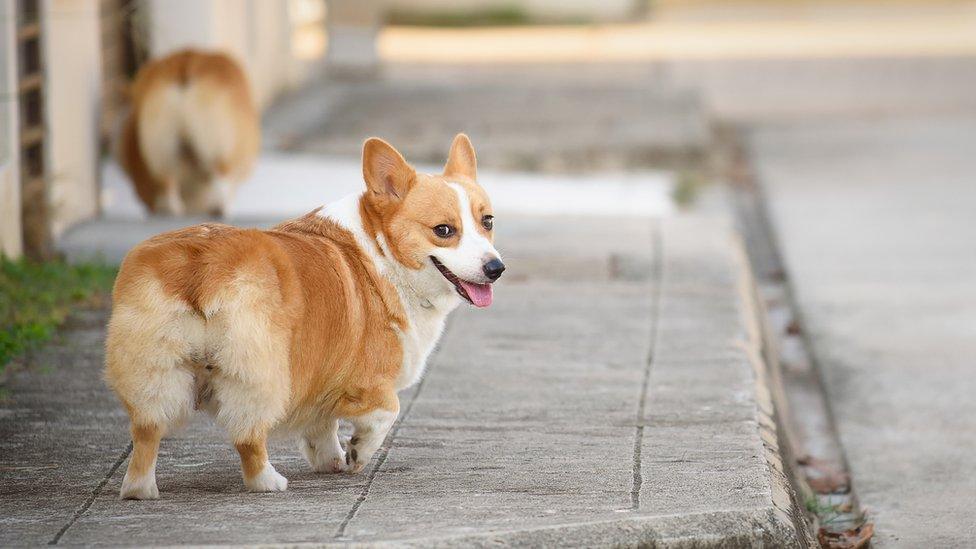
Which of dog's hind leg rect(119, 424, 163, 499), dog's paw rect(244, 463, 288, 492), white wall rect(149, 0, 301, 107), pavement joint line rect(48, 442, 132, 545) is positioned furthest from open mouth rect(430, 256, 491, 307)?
white wall rect(149, 0, 301, 107)

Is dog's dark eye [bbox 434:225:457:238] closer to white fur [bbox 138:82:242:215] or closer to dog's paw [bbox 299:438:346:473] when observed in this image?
dog's paw [bbox 299:438:346:473]

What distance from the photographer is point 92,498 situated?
4223mm

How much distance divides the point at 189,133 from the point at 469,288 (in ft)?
15.6

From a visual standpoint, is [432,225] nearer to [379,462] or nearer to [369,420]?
[369,420]

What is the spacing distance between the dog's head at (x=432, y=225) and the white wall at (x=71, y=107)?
12.8 feet

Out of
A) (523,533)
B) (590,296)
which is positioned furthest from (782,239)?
(523,533)

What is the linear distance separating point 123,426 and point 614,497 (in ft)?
5.72

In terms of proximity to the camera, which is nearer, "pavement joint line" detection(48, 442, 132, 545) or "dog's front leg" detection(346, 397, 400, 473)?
"pavement joint line" detection(48, 442, 132, 545)

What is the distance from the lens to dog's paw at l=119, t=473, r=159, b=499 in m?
4.14

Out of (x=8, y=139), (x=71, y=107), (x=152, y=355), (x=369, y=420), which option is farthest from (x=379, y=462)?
(x=71, y=107)

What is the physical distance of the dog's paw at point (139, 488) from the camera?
13.6ft

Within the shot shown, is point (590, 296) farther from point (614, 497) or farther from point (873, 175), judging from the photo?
point (873, 175)

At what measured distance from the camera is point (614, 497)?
4.26 m

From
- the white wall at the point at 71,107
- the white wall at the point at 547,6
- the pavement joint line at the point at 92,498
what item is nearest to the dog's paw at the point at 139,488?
the pavement joint line at the point at 92,498
